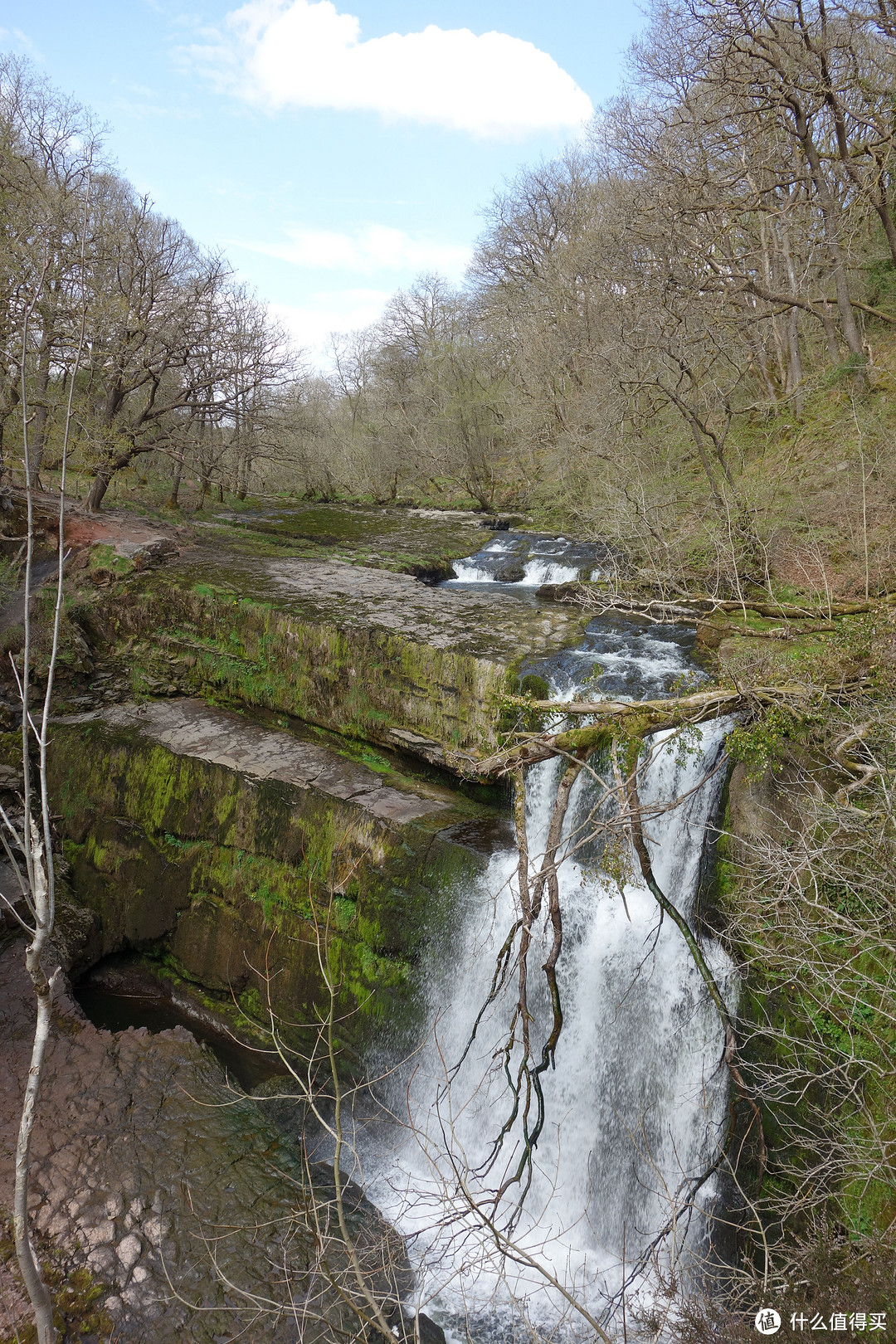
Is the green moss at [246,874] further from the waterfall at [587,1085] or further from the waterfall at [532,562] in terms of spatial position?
the waterfall at [532,562]

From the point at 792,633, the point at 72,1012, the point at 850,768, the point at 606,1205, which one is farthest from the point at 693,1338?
the point at 72,1012

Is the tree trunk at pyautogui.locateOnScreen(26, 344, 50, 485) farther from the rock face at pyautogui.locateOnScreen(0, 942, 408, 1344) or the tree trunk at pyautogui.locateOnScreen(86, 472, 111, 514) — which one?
the rock face at pyautogui.locateOnScreen(0, 942, 408, 1344)

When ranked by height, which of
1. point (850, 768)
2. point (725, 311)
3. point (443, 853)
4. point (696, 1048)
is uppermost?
point (725, 311)

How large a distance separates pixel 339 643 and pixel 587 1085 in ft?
17.1

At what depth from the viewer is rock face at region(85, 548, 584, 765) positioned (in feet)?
26.2

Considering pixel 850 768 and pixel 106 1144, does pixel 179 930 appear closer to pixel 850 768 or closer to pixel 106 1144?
pixel 106 1144

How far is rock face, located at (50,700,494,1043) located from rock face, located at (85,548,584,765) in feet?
1.79

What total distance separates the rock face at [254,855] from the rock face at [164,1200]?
1203 mm

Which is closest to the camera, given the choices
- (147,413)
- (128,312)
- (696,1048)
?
(696,1048)

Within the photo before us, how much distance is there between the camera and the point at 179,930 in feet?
27.1

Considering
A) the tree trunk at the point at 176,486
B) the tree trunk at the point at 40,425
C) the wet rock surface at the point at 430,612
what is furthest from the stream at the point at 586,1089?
the tree trunk at the point at 176,486

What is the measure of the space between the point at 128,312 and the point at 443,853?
973 centimetres

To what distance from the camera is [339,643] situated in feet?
28.6

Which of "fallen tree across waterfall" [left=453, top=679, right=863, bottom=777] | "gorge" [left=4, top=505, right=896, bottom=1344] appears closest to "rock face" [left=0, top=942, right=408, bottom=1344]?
"gorge" [left=4, top=505, right=896, bottom=1344]
